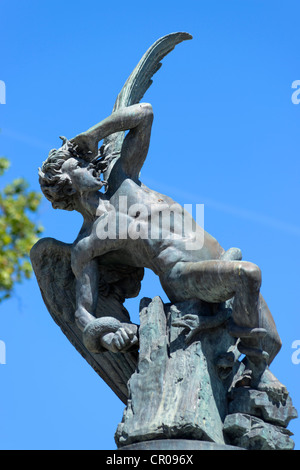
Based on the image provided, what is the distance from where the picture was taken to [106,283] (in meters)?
9.40

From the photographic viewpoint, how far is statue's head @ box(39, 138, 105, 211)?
909 cm

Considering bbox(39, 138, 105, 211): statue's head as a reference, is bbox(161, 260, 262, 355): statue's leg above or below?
below

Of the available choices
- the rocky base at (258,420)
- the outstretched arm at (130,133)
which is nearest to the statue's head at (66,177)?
the outstretched arm at (130,133)

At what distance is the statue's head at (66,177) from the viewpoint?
9.09 m

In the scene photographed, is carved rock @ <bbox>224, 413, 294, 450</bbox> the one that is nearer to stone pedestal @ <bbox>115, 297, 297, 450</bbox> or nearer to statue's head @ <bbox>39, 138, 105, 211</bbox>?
stone pedestal @ <bbox>115, 297, 297, 450</bbox>

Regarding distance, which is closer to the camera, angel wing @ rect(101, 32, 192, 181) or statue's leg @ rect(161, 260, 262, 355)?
statue's leg @ rect(161, 260, 262, 355)

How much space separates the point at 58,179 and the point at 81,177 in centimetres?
21

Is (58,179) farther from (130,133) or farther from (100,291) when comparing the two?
(100,291)

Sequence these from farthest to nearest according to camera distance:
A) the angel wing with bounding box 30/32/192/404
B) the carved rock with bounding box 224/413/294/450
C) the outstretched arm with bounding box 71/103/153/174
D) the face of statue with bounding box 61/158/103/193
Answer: the angel wing with bounding box 30/32/192/404, the outstretched arm with bounding box 71/103/153/174, the face of statue with bounding box 61/158/103/193, the carved rock with bounding box 224/413/294/450

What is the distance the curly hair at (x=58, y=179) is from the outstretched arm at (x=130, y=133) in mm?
140

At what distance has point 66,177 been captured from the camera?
9.10m

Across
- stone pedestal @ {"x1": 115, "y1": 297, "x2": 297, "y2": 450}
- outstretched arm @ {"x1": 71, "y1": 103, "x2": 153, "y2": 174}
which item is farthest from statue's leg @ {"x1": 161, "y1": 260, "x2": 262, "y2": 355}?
outstretched arm @ {"x1": 71, "y1": 103, "x2": 153, "y2": 174}

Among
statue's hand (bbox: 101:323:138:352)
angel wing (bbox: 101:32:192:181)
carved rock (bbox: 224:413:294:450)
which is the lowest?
carved rock (bbox: 224:413:294:450)

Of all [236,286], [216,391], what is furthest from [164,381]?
[236,286]
